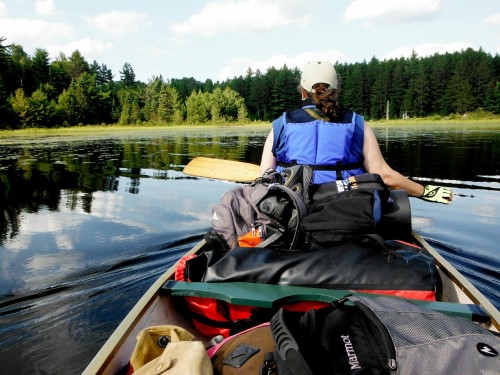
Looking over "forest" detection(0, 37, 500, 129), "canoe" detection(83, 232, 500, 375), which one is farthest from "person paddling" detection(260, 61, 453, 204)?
"forest" detection(0, 37, 500, 129)

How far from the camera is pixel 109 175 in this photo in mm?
11633

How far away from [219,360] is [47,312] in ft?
8.23

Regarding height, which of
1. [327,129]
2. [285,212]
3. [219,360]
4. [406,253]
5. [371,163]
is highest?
[327,129]

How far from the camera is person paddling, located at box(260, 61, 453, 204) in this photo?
3090 millimetres

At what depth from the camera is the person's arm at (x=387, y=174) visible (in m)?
3.20

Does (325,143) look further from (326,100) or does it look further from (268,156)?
(268,156)

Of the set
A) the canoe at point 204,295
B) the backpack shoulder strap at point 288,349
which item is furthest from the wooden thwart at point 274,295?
the backpack shoulder strap at point 288,349

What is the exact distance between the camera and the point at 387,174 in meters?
Answer: 3.30

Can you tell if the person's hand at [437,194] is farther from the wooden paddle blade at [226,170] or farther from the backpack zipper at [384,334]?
the backpack zipper at [384,334]

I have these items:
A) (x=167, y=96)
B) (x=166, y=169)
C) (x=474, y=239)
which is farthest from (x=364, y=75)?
(x=474, y=239)

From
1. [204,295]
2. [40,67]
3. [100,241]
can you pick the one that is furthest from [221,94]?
[204,295]

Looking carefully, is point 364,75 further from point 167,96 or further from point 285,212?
point 285,212

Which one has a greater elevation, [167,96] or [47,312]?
[167,96]

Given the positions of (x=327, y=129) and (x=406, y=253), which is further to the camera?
(x=327, y=129)
